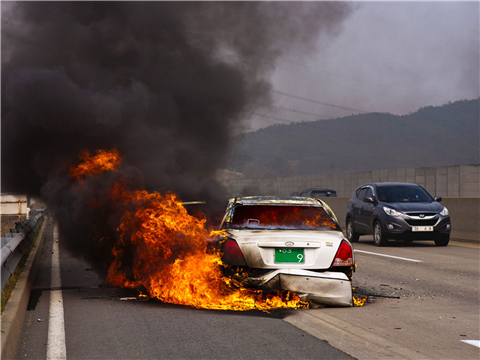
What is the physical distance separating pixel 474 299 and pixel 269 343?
409 centimetres

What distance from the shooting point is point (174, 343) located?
18.2ft

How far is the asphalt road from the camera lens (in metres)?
5.27

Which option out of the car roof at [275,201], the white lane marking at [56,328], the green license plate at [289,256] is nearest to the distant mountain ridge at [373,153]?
the white lane marking at [56,328]

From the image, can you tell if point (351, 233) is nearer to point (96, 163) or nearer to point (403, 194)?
point (403, 194)

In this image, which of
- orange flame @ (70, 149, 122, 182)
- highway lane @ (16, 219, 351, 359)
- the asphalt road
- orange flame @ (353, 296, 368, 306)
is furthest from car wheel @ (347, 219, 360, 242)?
highway lane @ (16, 219, 351, 359)

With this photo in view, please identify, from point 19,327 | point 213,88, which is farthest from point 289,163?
point 19,327

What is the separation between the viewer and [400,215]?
51.8ft

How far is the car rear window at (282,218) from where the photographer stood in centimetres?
741

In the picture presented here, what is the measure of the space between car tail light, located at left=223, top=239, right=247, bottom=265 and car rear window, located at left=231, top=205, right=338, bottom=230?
42 cm

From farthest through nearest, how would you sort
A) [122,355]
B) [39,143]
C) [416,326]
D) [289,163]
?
1. [289,163]
2. [39,143]
3. [416,326]
4. [122,355]

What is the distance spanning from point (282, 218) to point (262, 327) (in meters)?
1.82

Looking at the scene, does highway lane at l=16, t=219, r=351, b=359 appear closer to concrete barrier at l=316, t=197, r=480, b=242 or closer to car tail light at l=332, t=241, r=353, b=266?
car tail light at l=332, t=241, r=353, b=266

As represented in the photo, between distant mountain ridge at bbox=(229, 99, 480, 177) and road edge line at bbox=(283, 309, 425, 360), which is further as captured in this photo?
distant mountain ridge at bbox=(229, 99, 480, 177)

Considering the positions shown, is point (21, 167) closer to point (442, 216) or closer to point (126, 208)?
point (126, 208)
